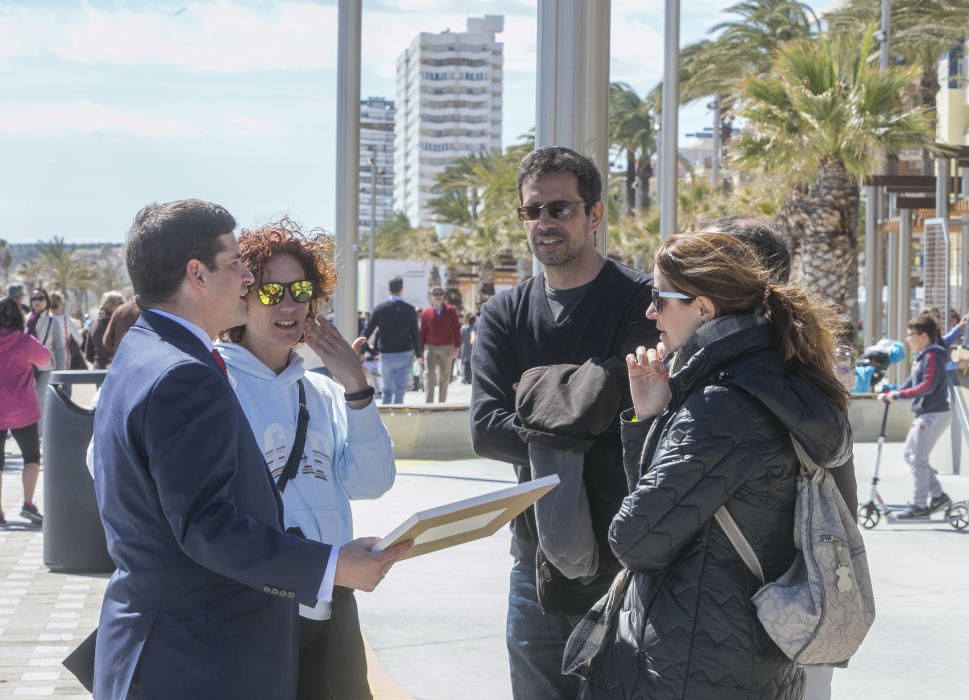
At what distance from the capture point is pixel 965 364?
12.1m

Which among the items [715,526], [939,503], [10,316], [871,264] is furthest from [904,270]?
[715,526]

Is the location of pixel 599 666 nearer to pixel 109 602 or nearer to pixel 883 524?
pixel 109 602

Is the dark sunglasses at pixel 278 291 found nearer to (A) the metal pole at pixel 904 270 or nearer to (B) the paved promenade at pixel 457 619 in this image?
(B) the paved promenade at pixel 457 619

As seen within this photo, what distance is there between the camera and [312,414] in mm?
3604

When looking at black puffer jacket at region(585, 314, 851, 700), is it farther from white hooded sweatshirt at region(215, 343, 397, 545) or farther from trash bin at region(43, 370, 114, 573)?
trash bin at region(43, 370, 114, 573)

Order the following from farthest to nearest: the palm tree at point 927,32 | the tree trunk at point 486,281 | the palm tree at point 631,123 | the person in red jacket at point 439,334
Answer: the tree trunk at point 486,281 < the palm tree at point 631,123 < the palm tree at point 927,32 < the person in red jacket at point 439,334

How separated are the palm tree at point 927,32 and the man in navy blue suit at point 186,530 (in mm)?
28295

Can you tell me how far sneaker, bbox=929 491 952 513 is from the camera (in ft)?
35.3

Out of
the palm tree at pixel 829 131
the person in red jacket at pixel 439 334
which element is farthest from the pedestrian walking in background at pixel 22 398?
the palm tree at pixel 829 131

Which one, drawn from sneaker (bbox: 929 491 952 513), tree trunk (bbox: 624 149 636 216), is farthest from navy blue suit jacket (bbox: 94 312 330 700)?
tree trunk (bbox: 624 149 636 216)

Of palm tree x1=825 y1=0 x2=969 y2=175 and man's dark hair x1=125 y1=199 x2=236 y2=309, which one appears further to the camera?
palm tree x1=825 y1=0 x2=969 y2=175

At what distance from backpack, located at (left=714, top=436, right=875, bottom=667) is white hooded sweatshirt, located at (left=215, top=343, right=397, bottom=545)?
45.7 inches

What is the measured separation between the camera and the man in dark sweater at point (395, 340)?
61.7 ft

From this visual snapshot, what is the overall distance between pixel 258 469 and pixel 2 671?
412 centimetres
